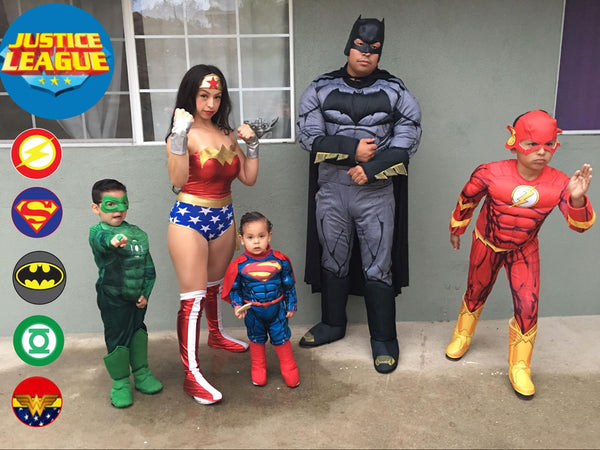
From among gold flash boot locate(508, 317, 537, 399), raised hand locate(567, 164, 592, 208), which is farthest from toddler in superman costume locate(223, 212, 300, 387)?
raised hand locate(567, 164, 592, 208)

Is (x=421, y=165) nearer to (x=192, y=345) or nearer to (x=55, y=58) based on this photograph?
(x=192, y=345)

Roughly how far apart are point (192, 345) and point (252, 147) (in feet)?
4.11

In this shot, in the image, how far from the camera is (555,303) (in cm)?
429

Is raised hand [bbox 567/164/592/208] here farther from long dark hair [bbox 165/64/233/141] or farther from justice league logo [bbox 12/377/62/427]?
justice league logo [bbox 12/377/62/427]

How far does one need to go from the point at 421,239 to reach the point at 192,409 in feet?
6.99

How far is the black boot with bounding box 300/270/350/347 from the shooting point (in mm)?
3764

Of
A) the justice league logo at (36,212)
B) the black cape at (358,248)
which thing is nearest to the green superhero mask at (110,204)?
the justice league logo at (36,212)

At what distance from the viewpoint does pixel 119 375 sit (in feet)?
10.2

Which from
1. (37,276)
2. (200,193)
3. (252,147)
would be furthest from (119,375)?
(252,147)

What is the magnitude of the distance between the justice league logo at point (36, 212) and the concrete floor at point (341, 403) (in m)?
1.09

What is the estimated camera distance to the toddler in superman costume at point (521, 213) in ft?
9.45

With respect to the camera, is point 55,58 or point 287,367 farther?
point 55,58

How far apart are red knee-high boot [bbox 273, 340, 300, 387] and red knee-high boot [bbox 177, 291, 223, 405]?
43 cm

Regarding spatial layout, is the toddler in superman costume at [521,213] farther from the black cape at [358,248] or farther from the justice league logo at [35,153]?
the justice league logo at [35,153]
